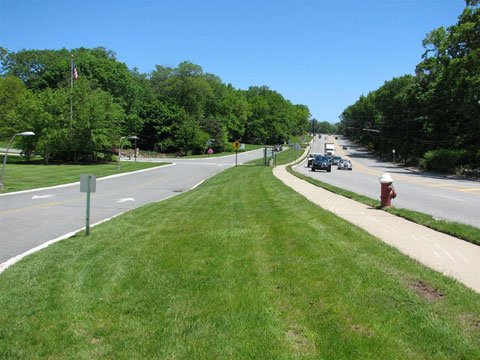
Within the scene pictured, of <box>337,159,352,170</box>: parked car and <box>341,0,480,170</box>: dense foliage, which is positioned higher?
<box>341,0,480,170</box>: dense foliage

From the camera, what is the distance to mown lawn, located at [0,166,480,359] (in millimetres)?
4266

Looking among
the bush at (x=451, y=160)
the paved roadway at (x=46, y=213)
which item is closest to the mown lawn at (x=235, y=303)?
the paved roadway at (x=46, y=213)

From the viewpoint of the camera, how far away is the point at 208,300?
545 cm

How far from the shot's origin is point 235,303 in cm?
531

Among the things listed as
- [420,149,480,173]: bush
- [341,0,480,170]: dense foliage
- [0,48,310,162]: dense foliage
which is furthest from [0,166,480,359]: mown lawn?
[420,149,480,173]: bush

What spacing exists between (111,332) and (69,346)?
1.36 ft

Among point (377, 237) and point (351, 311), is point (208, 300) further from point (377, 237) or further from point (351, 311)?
point (377, 237)

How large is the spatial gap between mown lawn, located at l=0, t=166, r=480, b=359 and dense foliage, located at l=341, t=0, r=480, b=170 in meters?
45.7

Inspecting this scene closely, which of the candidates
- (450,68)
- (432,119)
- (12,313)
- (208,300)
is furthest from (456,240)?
(432,119)

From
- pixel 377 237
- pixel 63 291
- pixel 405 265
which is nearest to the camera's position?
pixel 63 291

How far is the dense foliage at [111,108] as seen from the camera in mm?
57156

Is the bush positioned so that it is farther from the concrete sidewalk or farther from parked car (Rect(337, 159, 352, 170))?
the concrete sidewalk

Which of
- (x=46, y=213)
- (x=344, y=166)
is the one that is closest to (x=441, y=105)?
(x=344, y=166)

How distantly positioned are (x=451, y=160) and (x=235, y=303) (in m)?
61.6
